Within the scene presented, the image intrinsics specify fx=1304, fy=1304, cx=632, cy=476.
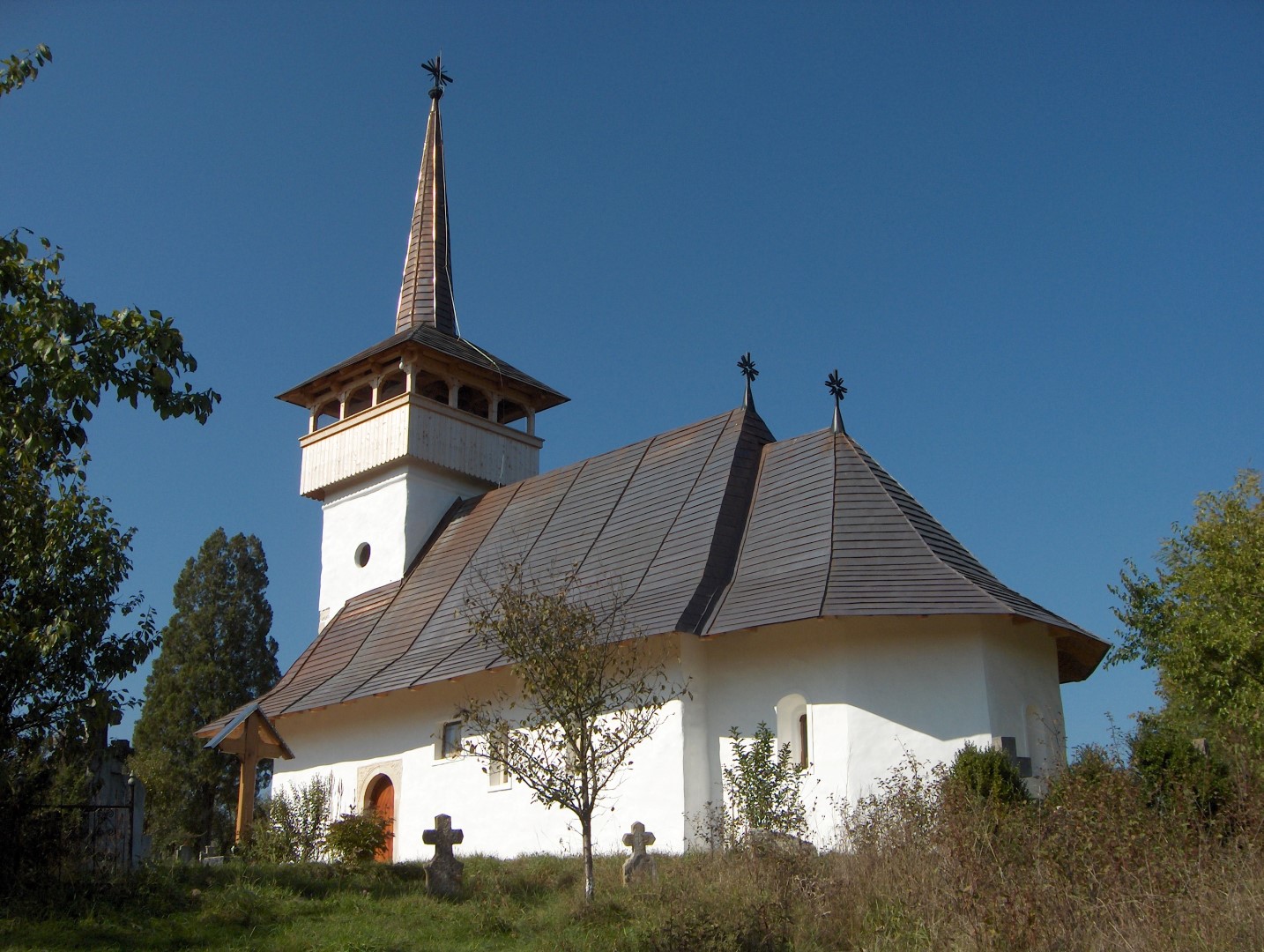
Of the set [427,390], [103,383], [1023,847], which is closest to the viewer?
[103,383]

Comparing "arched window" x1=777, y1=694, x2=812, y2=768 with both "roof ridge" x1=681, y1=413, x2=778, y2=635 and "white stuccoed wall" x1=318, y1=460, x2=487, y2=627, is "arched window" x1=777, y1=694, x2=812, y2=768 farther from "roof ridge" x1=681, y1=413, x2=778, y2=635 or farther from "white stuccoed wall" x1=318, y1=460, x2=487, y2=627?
"white stuccoed wall" x1=318, y1=460, x2=487, y2=627

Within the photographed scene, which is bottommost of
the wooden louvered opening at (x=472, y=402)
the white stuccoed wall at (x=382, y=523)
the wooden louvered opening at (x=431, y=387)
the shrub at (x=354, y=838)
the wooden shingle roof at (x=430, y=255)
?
the shrub at (x=354, y=838)

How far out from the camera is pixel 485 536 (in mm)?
25641

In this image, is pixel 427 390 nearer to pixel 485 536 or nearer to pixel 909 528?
pixel 485 536

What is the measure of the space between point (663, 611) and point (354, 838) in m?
5.43

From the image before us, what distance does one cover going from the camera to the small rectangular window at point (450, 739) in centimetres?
2162

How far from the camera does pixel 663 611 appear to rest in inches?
744

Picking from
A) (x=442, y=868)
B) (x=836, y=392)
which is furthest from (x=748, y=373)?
(x=442, y=868)

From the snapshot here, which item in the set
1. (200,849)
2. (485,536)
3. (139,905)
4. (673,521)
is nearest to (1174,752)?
(673,521)

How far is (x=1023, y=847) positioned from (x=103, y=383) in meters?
8.37

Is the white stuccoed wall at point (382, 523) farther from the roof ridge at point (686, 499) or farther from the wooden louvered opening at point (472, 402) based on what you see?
the roof ridge at point (686, 499)

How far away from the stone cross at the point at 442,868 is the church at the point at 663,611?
12.0ft

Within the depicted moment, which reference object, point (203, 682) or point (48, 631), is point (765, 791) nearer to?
point (48, 631)

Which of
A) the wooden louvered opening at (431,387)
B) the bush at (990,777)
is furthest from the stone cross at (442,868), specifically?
the wooden louvered opening at (431,387)
